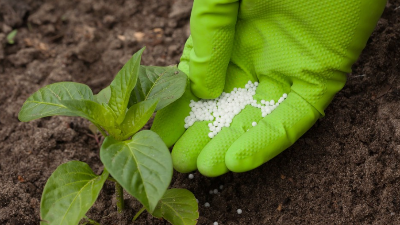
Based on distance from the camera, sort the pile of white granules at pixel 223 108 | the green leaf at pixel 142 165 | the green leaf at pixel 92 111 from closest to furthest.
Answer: the green leaf at pixel 142 165 < the green leaf at pixel 92 111 < the pile of white granules at pixel 223 108

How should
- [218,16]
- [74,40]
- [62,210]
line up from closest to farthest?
[62,210]
[218,16]
[74,40]

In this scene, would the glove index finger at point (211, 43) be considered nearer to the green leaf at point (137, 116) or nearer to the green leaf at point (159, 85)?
the green leaf at point (159, 85)

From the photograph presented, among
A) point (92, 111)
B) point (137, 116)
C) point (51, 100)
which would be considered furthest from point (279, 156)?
point (51, 100)

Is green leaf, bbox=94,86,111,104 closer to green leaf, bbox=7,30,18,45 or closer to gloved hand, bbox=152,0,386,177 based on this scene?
gloved hand, bbox=152,0,386,177

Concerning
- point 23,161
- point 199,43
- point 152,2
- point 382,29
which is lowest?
point 23,161

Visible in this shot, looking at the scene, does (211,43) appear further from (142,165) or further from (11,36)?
(11,36)

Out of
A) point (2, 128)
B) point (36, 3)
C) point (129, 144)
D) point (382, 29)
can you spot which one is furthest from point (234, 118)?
point (36, 3)

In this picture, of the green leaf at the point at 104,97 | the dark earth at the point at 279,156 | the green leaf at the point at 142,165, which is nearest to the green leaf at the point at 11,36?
the dark earth at the point at 279,156

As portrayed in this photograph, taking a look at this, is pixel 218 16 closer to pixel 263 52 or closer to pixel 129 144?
pixel 263 52
